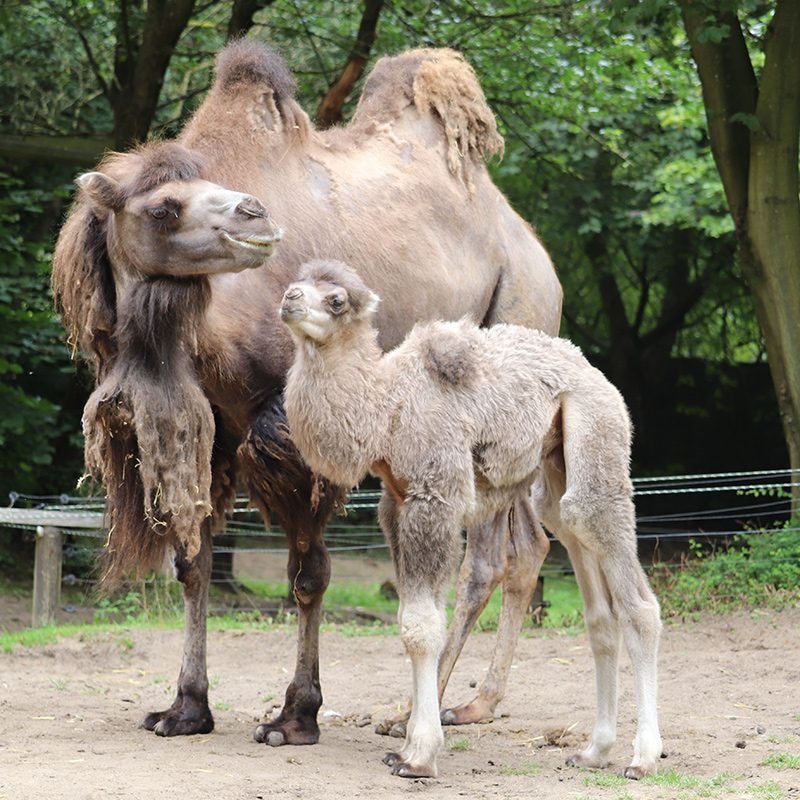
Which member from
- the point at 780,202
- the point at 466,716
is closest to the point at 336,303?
the point at 466,716

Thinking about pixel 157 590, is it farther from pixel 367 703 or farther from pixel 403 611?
pixel 403 611

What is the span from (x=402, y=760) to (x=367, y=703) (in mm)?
2282

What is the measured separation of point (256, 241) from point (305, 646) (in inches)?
79.5

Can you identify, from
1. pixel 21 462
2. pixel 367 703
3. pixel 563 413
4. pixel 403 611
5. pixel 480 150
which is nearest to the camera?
pixel 403 611

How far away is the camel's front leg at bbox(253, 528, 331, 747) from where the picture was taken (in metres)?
6.05

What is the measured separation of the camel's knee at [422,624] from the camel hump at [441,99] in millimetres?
3348

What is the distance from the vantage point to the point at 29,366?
12695mm

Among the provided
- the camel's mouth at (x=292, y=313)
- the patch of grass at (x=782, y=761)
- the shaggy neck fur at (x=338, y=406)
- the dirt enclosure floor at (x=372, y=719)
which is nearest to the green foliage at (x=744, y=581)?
the dirt enclosure floor at (x=372, y=719)

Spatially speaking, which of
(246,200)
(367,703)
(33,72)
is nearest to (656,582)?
(367,703)

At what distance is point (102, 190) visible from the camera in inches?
220

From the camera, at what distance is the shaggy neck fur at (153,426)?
558 centimetres

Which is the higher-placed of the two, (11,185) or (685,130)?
(685,130)

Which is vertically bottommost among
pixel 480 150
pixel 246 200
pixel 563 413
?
pixel 563 413

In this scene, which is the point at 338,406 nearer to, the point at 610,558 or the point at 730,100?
the point at 610,558
